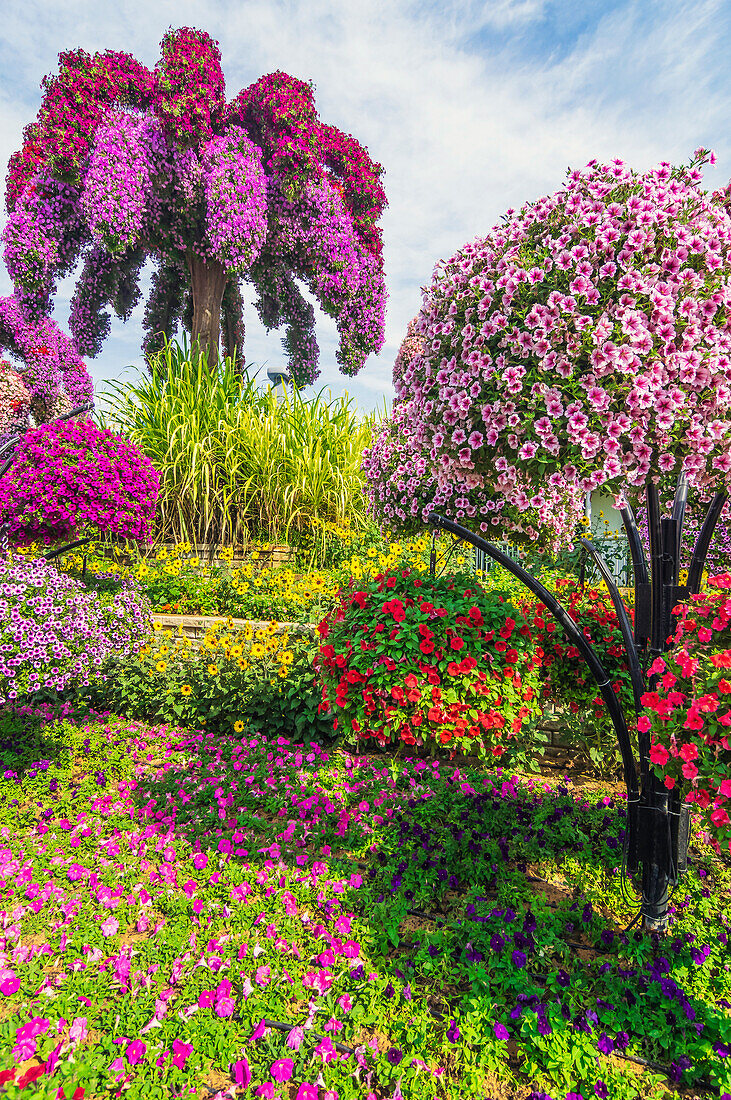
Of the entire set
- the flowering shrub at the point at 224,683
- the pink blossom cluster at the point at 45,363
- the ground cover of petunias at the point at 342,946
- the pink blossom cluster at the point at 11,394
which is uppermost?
the pink blossom cluster at the point at 45,363

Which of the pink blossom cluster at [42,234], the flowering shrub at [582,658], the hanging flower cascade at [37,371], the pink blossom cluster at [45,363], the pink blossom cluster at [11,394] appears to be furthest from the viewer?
the pink blossom cluster at [45,363]

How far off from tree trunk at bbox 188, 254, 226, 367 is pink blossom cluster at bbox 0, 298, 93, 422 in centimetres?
530

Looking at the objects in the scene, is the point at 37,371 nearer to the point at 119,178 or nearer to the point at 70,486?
the point at 119,178

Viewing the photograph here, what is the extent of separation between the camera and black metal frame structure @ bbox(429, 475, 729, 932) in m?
2.29

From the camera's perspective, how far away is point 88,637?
11.8 ft

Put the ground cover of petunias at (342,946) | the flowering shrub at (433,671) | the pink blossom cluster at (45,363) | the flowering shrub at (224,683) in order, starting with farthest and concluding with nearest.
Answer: the pink blossom cluster at (45,363) → the flowering shrub at (224,683) → the flowering shrub at (433,671) → the ground cover of petunias at (342,946)

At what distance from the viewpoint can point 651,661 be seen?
98.3 inches

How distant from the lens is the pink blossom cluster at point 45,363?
13.7 metres

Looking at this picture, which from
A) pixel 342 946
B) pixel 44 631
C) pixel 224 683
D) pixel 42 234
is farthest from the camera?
pixel 42 234

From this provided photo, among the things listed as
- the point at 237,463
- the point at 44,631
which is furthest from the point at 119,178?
the point at 44,631

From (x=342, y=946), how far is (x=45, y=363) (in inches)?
610

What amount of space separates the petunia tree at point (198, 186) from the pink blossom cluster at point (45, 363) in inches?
135

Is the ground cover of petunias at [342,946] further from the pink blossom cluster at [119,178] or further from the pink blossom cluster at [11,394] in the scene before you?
the pink blossom cluster at [11,394]

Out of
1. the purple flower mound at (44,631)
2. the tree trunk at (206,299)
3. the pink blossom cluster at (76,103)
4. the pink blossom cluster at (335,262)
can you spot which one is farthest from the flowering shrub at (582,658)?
the pink blossom cluster at (76,103)
